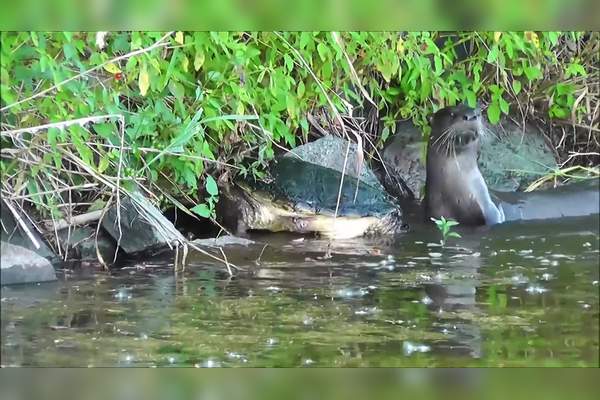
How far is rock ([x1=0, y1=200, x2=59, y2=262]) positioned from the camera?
1.47 meters

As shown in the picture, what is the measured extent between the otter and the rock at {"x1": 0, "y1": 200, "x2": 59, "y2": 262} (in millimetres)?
692

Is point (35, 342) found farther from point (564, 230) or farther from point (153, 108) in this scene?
point (564, 230)

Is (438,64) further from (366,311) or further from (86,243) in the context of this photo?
(86,243)

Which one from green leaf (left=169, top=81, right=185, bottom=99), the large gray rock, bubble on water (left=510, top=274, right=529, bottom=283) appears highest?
green leaf (left=169, top=81, right=185, bottom=99)

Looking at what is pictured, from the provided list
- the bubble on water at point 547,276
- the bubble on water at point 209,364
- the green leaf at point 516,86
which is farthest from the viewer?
the green leaf at point 516,86

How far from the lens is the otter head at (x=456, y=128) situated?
1.65m

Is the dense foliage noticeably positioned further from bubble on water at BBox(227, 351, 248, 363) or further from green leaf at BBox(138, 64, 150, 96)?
bubble on water at BBox(227, 351, 248, 363)

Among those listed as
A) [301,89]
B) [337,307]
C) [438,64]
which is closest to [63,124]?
[301,89]

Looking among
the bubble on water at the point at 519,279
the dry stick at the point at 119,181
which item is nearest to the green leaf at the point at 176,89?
the dry stick at the point at 119,181

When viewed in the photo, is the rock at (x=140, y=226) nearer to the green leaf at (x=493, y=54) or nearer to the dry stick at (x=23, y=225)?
the dry stick at (x=23, y=225)

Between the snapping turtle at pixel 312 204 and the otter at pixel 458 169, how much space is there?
3.4 inches

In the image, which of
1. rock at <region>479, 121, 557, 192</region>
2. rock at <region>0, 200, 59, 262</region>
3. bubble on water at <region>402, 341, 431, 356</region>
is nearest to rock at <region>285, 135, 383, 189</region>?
rock at <region>479, 121, 557, 192</region>

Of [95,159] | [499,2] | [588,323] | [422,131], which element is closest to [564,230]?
[588,323]

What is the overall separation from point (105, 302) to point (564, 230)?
84 centimetres
